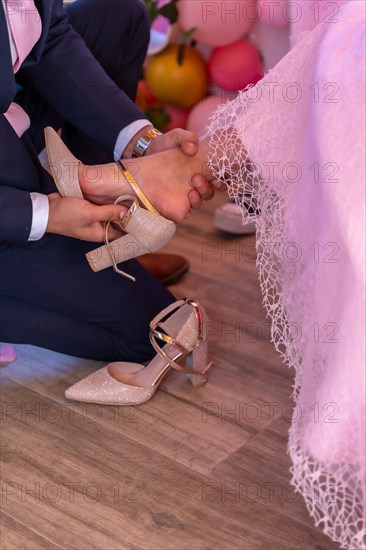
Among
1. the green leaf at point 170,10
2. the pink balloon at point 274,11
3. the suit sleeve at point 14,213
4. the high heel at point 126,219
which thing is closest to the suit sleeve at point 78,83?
the high heel at point 126,219

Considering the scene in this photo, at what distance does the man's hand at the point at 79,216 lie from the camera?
139 centimetres

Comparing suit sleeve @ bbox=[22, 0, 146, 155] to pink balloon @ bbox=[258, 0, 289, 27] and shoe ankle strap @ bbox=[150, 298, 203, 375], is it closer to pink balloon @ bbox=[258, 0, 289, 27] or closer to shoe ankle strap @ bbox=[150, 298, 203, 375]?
shoe ankle strap @ bbox=[150, 298, 203, 375]

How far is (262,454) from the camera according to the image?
1.36m

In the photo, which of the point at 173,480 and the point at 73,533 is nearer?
the point at 73,533

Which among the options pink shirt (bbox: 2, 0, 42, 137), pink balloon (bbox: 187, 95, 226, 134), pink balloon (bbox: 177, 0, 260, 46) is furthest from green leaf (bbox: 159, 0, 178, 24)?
pink shirt (bbox: 2, 0, 42, 137)

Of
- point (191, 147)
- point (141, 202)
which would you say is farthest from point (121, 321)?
point (191, 147)

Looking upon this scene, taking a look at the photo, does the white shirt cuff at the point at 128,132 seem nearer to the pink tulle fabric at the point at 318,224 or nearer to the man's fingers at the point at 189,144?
the man's fingers at the point at 189,144

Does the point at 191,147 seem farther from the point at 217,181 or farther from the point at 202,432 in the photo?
the point at 202,432

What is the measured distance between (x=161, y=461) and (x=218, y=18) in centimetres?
159

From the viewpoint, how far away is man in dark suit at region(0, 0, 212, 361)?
141 centimetres

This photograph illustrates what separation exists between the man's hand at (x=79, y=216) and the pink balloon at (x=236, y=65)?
1292 mm

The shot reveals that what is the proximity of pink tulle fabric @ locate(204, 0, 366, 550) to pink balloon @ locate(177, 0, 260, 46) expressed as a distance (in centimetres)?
130

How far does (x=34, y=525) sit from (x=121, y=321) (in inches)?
20.0

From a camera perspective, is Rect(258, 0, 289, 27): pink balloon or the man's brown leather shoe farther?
Rect(258, 0, 289, 27): pink balloon
